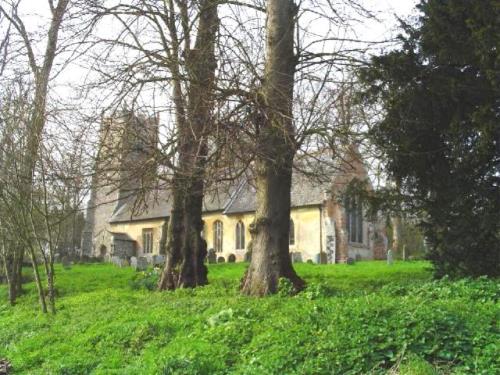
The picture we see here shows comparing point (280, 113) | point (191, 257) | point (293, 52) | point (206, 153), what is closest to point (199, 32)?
point (293, 52)

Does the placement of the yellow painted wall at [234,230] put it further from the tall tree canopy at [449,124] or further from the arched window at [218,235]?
the tall tree canopy at [449,124]

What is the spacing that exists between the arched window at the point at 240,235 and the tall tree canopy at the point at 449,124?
30.7 meters

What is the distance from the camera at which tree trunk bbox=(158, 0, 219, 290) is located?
33.6 ft

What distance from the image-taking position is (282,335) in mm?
7117

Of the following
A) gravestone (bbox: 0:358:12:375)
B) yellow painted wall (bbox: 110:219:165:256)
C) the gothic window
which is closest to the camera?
gravestone (bbox: 0:358:12:375)

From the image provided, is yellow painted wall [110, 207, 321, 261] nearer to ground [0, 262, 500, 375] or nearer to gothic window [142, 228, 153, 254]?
gothic window [142, 228, 153, 254]

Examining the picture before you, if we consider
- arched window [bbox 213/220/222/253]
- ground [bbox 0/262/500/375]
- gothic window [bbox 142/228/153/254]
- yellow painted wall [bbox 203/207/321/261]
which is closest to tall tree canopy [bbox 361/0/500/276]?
ground [bbox 0/262/500/375]

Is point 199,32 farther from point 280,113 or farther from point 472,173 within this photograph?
point 472,173

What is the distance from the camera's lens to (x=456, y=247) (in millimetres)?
10797

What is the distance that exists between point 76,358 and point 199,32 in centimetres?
734

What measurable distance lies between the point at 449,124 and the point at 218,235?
3420 cm

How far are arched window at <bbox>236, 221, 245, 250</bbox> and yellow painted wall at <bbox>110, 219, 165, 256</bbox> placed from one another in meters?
7.67

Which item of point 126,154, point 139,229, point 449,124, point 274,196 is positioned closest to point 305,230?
point 139,229

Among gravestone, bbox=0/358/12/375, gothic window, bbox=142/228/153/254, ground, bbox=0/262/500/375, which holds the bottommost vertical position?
gravestone, bbox=0/358/12/375
